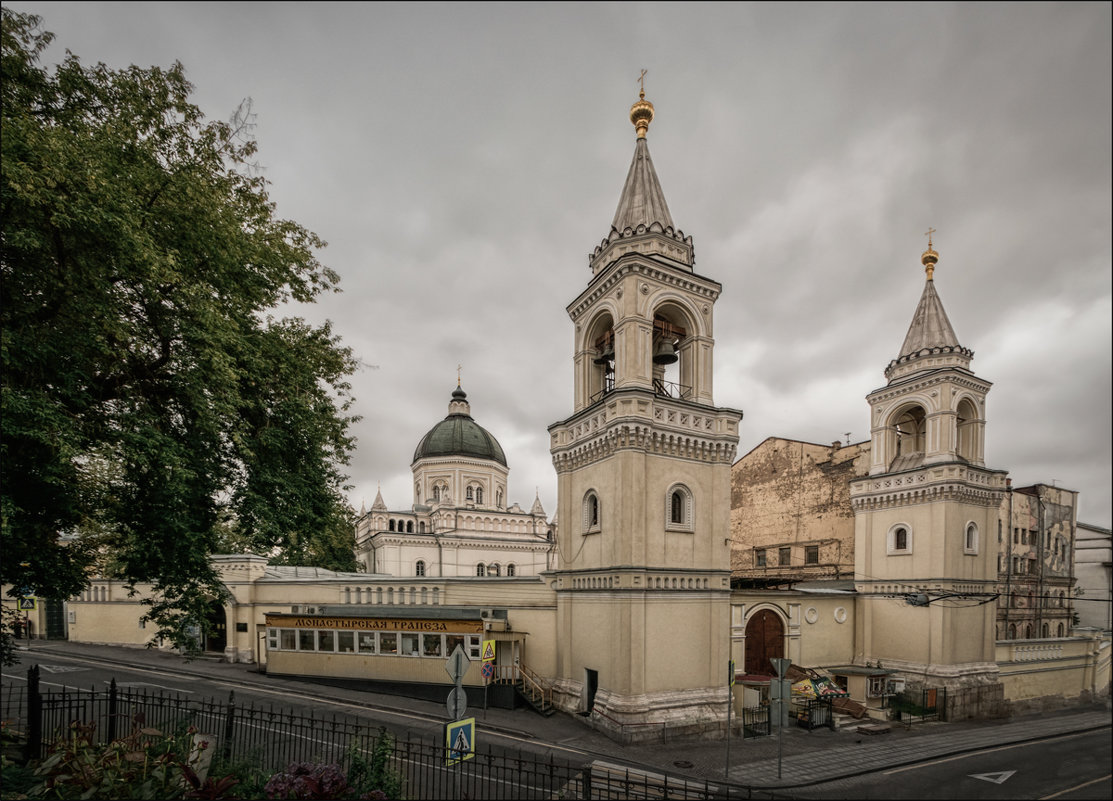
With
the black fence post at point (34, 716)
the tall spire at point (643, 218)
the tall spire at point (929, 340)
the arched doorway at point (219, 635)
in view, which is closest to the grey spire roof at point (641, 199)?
the tall spire at point (643, 218)

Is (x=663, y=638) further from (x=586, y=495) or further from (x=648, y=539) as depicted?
(x=586, y=495)

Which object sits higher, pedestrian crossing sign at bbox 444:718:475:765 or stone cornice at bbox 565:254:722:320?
stone cornice at bbox 565:254:722:320

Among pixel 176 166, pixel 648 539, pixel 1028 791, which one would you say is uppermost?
pixel 176 166

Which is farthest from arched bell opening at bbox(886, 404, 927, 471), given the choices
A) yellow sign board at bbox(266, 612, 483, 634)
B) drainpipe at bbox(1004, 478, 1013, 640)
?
yellow sign board at bbox(266, 612, 483, 634)

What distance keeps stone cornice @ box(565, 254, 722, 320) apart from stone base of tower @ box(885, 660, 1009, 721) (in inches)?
718

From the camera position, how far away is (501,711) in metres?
19.8

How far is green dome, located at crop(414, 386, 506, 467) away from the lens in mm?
55750

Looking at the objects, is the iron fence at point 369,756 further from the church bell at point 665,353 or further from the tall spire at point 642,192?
the tall spire at point 642,192

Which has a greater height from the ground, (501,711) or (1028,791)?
(1028,791)

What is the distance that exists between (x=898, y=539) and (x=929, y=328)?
10.3 meters

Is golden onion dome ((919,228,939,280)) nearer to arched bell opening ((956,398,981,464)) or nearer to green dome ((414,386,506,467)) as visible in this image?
arched bell opening ((956,398,981,464))

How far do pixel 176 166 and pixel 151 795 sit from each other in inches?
454

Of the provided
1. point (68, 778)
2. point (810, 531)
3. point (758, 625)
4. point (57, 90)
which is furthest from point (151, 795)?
point (810, 531)

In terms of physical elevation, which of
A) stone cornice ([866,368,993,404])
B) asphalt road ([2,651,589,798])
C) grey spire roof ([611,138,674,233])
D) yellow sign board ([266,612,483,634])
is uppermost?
grey spire roof ([611,138,674,233])
